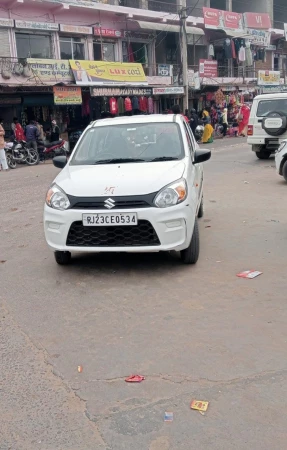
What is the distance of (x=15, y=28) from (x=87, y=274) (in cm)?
1921

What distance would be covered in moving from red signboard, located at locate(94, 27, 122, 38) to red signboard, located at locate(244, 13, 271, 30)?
39.4 feet

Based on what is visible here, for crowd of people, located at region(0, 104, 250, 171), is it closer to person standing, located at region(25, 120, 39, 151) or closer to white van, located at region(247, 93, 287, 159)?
person standing, located at region(25, 120, 39, 151)

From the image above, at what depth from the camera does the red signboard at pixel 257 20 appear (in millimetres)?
33062

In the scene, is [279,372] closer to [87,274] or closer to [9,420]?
[9,420]

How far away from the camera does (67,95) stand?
20.0 meters

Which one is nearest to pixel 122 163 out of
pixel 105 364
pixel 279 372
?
pixel 105 364

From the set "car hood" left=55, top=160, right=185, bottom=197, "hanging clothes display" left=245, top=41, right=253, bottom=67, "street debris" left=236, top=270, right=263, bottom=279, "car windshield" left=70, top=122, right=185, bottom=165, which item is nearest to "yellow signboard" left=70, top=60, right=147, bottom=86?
"hanging clothes display" left=245, top=41, right=253, bottom=67

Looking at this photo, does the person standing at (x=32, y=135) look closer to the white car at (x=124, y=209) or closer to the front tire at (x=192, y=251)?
the white car at (x=124, y=209)

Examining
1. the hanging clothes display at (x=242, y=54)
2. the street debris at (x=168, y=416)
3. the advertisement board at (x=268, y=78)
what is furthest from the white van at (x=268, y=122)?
the advertisement board at (x=268, y=78)

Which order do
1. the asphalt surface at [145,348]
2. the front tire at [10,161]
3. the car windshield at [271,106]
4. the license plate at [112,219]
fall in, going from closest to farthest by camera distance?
the asphalt surface at [145,348] → the license plate at [112,219] → the car windshield at [271,106] → the front tire at [10,161]

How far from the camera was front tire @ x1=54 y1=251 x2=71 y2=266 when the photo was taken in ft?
17.1

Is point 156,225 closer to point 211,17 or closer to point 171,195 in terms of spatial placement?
point 171,195

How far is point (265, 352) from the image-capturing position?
3344mm

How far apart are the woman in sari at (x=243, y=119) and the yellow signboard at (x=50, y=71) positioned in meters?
9.43
